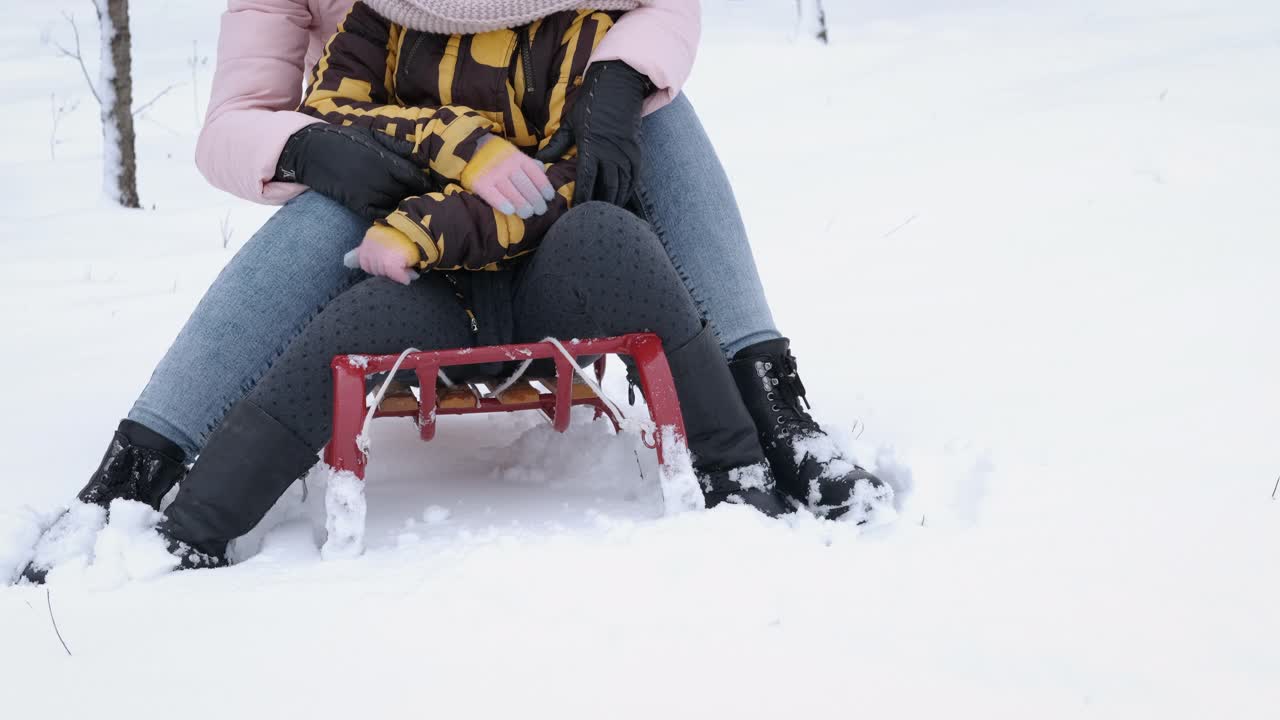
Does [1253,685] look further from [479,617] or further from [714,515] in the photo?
[479,617]

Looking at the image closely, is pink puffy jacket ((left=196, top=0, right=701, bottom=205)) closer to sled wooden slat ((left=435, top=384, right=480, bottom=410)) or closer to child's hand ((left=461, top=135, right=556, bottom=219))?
child's hand ((left=461, top=135, right=556, bottom=219))

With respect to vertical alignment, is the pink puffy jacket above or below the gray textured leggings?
above

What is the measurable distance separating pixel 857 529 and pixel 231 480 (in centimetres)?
83

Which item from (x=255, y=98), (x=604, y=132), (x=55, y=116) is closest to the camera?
(x=604, y=132)

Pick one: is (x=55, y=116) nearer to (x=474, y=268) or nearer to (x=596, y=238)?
(x=474, y=268)

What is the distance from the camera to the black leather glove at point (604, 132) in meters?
1.70

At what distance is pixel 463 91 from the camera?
1.79 metres

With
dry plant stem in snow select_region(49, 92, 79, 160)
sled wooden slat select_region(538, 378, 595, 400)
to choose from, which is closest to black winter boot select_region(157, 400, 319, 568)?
sled wooden slat select_region(538, 378, 595, 400)

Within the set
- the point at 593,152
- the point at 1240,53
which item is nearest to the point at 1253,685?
the point at 593,152

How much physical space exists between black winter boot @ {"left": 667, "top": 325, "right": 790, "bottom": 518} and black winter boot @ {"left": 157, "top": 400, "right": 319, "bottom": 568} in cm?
53

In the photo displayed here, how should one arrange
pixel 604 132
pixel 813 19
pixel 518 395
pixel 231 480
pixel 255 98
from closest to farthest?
pixel 231 480 → pixel 604 132 → pixel 518 395 → pixel 255 98 → pixel 813 19

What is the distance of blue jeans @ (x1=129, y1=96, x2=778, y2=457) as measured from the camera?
65.9 inches

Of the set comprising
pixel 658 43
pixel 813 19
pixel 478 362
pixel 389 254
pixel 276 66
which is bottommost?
pixel 813 19

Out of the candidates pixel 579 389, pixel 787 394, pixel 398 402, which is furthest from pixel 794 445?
pixel 398 402
